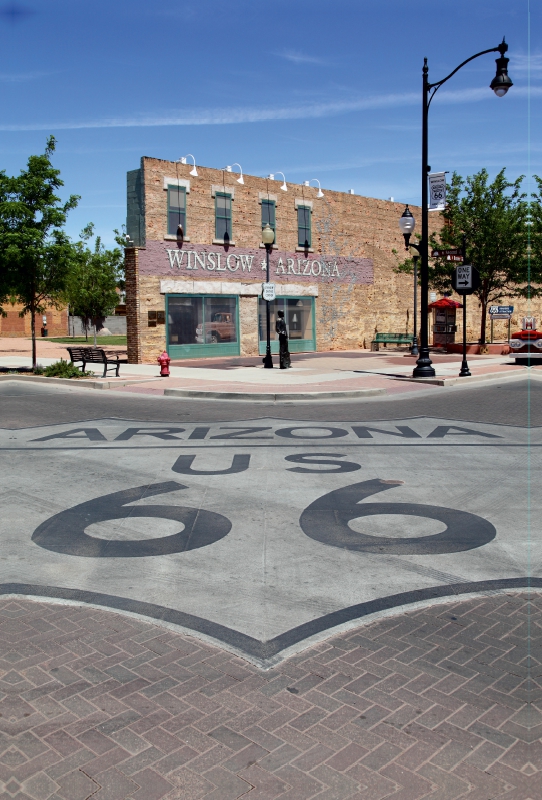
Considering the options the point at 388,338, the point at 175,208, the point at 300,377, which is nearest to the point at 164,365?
the point at 300,377

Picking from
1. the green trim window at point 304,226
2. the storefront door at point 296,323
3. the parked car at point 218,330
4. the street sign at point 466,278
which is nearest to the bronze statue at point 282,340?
the street sign at point 466,278

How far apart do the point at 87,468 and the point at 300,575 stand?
4.66 meters

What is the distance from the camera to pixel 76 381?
69.1ft

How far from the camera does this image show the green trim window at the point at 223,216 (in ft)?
101

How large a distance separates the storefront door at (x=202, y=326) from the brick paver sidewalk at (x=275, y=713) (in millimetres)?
Result: 25640

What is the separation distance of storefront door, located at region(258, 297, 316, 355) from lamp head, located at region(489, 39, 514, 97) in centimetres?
1709

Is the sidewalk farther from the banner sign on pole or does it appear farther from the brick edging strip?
the brick edging strip

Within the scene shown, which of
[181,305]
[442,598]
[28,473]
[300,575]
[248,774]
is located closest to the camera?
[248,774]

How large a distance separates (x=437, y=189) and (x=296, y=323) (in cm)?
1446

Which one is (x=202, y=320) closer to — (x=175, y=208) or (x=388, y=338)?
(x=175, y=208)

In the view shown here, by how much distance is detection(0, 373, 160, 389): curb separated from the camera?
20.2 m

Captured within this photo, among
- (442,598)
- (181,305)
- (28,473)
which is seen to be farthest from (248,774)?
(181,305)

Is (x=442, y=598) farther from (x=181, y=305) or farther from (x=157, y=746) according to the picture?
(x=181, y=305)

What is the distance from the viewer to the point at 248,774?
3223 mm
